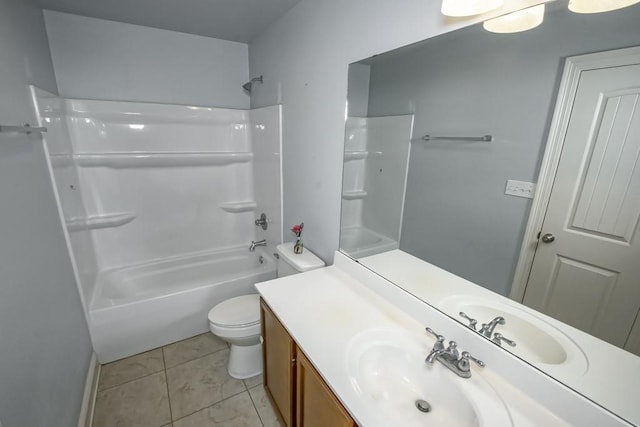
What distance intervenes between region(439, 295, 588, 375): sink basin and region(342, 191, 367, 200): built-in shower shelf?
0.74 metres

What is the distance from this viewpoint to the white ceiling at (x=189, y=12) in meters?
1.80

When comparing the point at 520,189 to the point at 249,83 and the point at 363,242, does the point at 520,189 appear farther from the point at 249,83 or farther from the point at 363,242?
the point at 249,83

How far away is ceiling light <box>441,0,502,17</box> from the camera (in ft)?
2.68

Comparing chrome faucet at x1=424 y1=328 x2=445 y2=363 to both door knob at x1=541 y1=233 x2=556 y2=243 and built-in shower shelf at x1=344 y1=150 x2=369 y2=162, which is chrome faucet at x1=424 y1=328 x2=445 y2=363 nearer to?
door knob at x1=541 y1=233 x2=556 y2=243

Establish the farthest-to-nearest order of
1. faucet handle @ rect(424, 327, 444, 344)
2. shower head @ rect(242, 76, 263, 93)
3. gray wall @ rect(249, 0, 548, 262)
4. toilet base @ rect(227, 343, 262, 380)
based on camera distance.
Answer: shower head @ rect(242, 76, 263, 93), toilet base @ rect(227, 343, 262, 380), gray wall @ rect(249, 0, 548, 262), faucet handle @ rect(424, 327, 444, 344)

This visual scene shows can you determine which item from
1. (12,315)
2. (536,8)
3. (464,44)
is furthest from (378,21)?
(12,315)

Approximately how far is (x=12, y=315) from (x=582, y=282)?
1.83 m

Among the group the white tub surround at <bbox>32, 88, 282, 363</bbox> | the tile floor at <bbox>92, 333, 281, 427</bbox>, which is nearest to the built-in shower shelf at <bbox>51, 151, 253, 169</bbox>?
the white tub surround at <bbox>32, 88, 282, 363</bbox>

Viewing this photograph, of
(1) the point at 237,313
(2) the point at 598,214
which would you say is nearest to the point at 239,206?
(1) the point at 237,313

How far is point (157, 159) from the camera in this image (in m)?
2.45

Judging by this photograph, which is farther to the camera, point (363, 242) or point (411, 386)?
point (363, 242)

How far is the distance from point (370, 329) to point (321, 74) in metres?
1.43

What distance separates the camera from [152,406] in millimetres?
1619

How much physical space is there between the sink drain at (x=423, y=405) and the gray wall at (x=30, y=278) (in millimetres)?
1292
